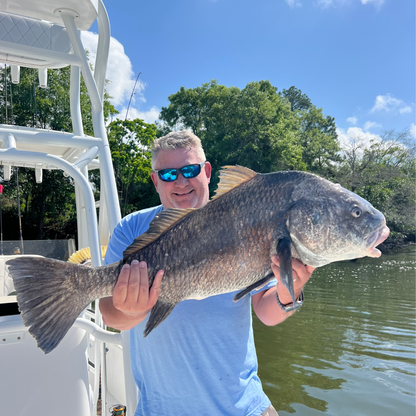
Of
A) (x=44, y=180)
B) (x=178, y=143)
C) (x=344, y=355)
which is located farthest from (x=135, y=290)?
(x=44, y=180)

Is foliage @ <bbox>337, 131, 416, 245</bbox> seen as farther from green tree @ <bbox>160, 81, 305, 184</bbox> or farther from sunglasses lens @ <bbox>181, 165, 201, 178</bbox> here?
sunglasses lens @ <bbox>181, 165, 201, 178</bbox>

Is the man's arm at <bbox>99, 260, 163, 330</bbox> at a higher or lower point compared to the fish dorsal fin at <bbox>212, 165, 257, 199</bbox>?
lower

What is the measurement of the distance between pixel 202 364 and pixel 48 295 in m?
0.95

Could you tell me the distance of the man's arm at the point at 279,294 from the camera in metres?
1.69

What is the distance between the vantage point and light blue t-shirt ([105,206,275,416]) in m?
1.95

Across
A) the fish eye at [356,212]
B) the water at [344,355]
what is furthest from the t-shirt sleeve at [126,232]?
the water at [344,355]

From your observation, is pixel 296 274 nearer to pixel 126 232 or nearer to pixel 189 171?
pixel 189 171

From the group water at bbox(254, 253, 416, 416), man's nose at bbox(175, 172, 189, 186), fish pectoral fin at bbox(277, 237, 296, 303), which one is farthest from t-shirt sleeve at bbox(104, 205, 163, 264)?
water at bbox(254, 253, 416, 416)

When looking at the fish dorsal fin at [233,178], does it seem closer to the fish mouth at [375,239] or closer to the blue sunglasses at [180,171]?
the blue sunglasses at [180,171]

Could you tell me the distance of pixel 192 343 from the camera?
2.02 meters

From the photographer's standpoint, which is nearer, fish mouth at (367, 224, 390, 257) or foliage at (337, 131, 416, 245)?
fish mouth at (367, 224, 390, 257)

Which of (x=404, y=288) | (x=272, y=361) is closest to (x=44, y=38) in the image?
(x=272, y=361)

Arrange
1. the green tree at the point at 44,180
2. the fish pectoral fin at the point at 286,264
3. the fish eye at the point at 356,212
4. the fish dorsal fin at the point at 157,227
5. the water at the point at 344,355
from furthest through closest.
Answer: the green tree at the point at 44,180 → the water at the point at 344,355 → the fish dorsal fin at the point at 157,227 → the fish eye at the point at 356,212 → the fish pectoral fin at the point at 286,264

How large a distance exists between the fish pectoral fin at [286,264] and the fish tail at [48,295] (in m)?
0.91
